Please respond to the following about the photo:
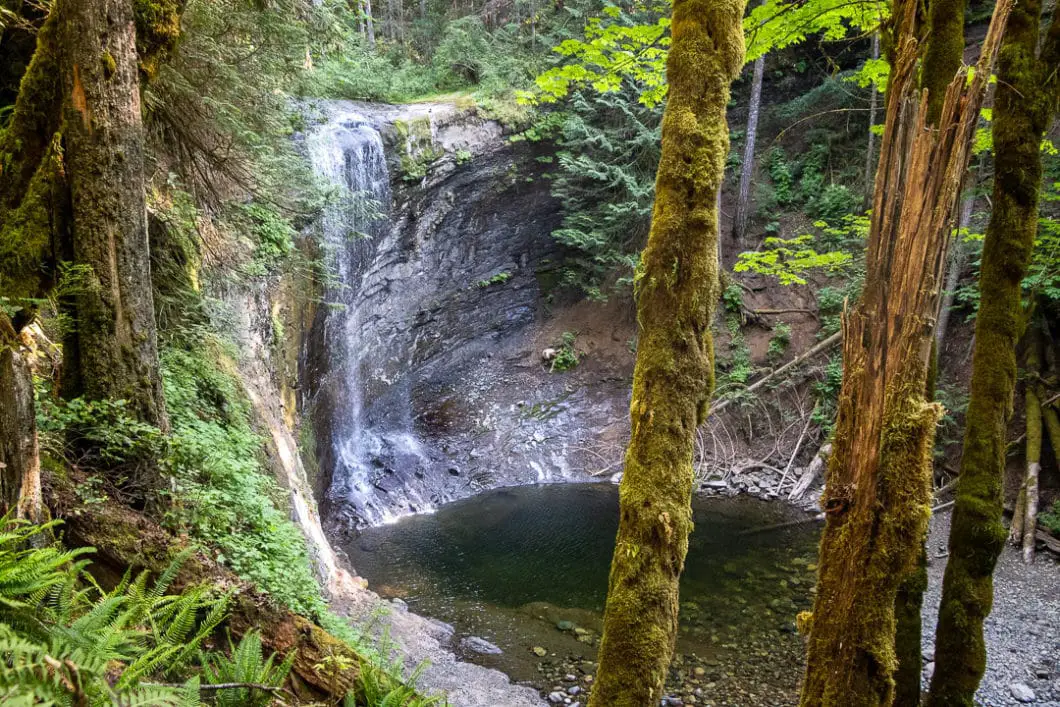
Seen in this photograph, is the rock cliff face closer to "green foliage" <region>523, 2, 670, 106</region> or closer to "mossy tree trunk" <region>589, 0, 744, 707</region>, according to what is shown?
"green foliage" <region>523, 2, 670, 106</region>

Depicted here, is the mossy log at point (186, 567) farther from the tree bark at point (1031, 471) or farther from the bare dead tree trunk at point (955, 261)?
the bare dead tree trunk at point (955, 261)

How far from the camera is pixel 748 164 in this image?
51.0 feet

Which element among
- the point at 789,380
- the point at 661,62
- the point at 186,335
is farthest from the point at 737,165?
the point at 186,335

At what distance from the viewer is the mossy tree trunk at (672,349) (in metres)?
2.68

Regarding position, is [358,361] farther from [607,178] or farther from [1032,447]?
[1032,447]

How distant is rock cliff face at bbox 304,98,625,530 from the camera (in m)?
13.2

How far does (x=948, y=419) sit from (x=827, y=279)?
4.81m

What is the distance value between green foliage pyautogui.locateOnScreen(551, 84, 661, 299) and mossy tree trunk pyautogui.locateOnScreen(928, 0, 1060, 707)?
1110 centimetres

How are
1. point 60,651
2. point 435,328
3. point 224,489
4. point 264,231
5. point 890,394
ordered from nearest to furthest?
point 60,651
point 890,394
point 224,489
point 264,231
point 435,328

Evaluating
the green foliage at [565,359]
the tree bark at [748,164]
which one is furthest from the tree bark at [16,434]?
the tree bark at [748,164]

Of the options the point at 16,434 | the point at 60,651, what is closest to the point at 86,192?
the point at 16,434

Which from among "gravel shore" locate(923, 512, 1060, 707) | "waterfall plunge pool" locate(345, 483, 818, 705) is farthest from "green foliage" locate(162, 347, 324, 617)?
"gravel shore" locate(923, 512, 1060, 707)

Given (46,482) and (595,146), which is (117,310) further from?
(595,146)

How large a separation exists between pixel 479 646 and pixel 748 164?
13822 mm
